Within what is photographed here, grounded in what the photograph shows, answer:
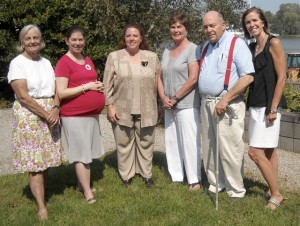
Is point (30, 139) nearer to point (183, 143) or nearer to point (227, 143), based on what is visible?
point (183, 143)

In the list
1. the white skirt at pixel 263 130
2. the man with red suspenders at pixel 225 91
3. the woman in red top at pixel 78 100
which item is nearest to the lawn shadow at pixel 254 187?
the man with red suspenders at pixel 225 91

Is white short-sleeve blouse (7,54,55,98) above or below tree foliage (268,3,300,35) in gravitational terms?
above

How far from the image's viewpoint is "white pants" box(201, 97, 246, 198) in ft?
15.7

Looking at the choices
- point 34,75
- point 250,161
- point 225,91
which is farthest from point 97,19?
point 225,91

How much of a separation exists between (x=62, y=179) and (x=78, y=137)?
4.17 ft

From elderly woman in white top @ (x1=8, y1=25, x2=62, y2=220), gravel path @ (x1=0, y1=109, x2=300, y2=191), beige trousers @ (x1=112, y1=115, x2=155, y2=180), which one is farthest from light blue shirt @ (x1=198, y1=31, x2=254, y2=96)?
gravel path @ (x1=0, y1=109, x2=300, y2=191)

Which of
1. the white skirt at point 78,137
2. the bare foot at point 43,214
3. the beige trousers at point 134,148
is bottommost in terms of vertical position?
the bare foot at point 43,214

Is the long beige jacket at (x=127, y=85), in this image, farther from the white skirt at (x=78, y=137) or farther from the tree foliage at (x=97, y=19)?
the tree foliage at (x=97, y=19)

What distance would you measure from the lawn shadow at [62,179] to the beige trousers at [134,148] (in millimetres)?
500

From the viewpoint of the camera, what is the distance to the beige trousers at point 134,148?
5555 millimetres

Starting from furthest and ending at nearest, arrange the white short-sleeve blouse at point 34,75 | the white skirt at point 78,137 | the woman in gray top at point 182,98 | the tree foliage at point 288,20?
the tree foliage at point 288,20 → the woman in gray top at point 182,98 → the white skirt at point 78,137 → the white short-sleeve blouse at point 34,75

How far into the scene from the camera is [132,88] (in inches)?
210

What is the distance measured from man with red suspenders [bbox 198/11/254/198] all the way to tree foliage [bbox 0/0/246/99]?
16.7 ft

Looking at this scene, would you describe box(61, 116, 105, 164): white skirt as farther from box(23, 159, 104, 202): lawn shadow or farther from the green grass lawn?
box(23, 159, 104, 202): lawn shadow
